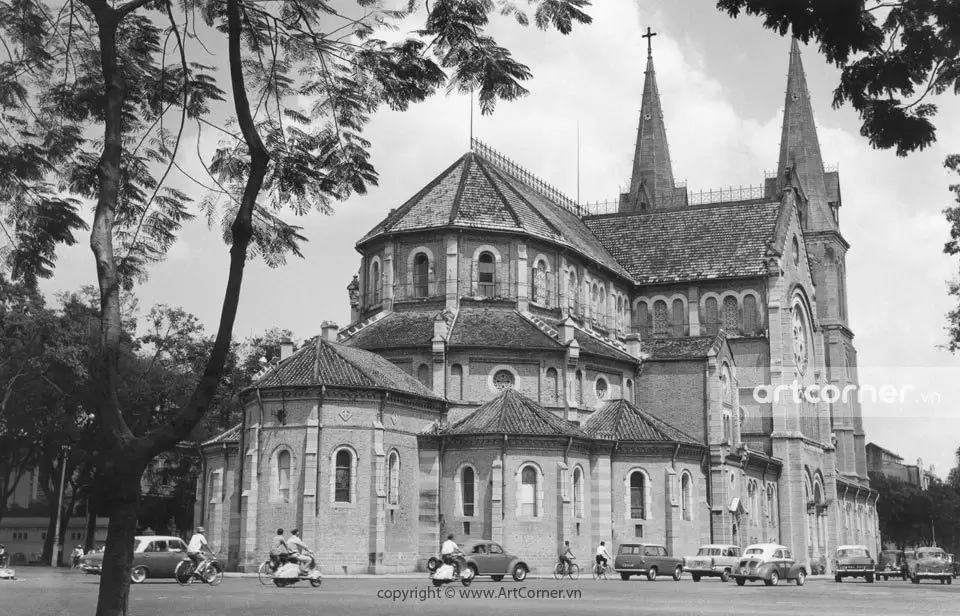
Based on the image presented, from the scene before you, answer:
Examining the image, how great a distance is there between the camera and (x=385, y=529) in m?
44.2

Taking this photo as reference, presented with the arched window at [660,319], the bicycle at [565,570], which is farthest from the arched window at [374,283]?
the bicycle at [565,570]

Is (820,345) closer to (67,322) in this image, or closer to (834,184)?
(834,184)

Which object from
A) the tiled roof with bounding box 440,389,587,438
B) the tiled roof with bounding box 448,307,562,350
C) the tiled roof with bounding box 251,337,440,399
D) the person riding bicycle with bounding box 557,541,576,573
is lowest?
the person riding bicycle with bounding box 557,541,576,573

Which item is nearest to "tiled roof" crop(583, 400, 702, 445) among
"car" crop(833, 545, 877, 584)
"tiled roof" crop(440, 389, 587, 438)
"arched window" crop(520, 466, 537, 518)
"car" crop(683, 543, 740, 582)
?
"tiled roof" crop(440, 389, 587, 438)

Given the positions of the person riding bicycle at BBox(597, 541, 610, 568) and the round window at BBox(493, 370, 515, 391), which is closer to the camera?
the person riding bicycle at BBox(597, 541, 610, 568)

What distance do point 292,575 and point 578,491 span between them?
19822mm

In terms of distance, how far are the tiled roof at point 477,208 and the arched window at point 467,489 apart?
1295cm

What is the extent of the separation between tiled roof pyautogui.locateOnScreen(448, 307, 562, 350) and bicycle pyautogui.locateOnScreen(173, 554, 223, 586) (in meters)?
20.1

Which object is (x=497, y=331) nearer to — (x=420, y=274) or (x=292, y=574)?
(x=420, y=274)

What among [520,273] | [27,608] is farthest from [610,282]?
[27,608]

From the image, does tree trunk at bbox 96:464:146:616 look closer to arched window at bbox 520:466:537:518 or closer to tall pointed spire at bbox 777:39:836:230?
arched window at bbox 520:466:537:518

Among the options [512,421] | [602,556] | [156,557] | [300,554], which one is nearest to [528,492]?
[512,421]

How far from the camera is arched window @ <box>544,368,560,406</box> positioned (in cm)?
5128

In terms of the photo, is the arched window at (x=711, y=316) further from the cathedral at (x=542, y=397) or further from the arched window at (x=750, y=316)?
the arched window at (x=750, y=316)
